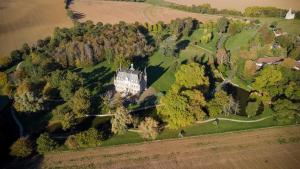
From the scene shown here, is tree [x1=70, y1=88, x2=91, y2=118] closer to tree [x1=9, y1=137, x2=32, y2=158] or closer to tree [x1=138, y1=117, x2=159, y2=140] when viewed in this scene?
tree [x1=9, y1=137, x2=32, y2=158]

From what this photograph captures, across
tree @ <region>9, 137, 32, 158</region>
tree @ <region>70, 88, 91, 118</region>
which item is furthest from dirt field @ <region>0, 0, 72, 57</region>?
tree @ <region>9, 137, 32, 158</region>

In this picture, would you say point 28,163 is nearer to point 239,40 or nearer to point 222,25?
point 239,40

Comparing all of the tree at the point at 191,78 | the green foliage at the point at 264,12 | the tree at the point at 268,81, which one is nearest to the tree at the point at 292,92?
the tree at the point at 268,81

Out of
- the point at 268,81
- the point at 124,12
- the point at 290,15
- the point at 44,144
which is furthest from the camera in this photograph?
the point at 124,12

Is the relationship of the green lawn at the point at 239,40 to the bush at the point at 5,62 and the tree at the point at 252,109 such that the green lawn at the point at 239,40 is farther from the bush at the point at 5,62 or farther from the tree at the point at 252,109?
the bush at the point at 5,62

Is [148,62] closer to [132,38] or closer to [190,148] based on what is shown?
[132,38]

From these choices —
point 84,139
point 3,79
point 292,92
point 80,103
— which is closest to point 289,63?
point 292,92
